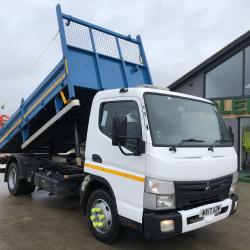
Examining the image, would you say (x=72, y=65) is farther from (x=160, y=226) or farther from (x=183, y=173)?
(x=160, y=226)

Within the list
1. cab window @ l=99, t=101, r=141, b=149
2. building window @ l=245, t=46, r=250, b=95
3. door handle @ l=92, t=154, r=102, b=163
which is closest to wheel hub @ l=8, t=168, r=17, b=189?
door handle @ l=92, t=154, r=102, b=163

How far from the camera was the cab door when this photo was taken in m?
3.74

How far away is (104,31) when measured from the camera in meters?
5.79

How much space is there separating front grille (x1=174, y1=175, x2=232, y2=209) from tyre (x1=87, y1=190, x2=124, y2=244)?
954mm

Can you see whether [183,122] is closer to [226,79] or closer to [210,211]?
[210,211]

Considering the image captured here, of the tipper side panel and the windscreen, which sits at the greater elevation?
the tipper side panel

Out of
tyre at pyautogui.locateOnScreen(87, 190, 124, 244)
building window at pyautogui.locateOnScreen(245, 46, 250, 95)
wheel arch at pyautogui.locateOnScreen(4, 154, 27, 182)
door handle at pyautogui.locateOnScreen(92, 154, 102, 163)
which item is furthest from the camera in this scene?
building window at pyautogui.locateOnScreen(245, 46, 250, 95)

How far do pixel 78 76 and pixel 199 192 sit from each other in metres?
2.73

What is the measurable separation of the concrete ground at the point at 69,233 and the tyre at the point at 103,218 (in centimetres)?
15

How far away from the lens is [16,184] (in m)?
7.15

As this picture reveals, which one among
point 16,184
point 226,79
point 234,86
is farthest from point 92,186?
point 226,79

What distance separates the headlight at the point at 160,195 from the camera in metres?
3.54

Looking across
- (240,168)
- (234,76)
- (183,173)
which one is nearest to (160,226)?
(183,173)

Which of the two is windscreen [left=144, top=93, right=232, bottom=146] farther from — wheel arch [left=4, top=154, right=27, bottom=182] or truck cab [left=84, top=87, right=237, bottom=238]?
wheel arch [left=4, top=154, right=27, bottom=182]
